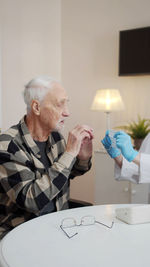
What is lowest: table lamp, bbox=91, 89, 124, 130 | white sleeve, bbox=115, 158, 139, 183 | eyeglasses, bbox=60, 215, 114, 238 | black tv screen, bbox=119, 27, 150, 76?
eyeglasses, bbox=60, 215, 114, 238

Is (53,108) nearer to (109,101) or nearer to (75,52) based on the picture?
(109,101)

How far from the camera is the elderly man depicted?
Answer: 1347 millimetres

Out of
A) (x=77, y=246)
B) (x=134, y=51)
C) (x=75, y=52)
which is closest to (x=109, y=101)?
(x=134, y=51)

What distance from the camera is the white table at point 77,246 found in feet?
2.95

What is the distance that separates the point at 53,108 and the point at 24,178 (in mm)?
411

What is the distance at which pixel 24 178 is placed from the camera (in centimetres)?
136

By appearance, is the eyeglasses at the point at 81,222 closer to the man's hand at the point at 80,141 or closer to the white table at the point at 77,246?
the white table at the point at 77,246

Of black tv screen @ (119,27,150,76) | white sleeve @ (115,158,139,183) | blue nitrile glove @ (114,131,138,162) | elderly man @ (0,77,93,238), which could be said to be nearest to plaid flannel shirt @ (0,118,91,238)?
elderly man @ (0,77,93,238)

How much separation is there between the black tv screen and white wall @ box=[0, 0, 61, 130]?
83 centimetres

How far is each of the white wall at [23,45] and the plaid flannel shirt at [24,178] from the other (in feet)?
4.85

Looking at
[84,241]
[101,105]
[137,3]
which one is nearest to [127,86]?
[101,105]

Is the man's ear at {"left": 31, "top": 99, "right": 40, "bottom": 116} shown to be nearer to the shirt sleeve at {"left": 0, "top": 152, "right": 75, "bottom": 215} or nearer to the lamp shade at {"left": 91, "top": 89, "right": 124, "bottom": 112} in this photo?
the shirt sleeve at {"left": 0, "top": 152, "right": 75, "bottom": 215}

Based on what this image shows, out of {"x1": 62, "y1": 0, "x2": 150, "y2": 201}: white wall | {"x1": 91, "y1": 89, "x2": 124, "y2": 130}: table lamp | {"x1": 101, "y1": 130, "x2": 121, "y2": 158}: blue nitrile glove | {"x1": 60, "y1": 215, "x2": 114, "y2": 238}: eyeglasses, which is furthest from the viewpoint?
{"x1": 62, "y1": 0, "x2": 150, "y2": 201}: white wall

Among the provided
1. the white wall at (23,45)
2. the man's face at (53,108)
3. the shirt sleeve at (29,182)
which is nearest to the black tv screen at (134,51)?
the white wall at (23,45)
